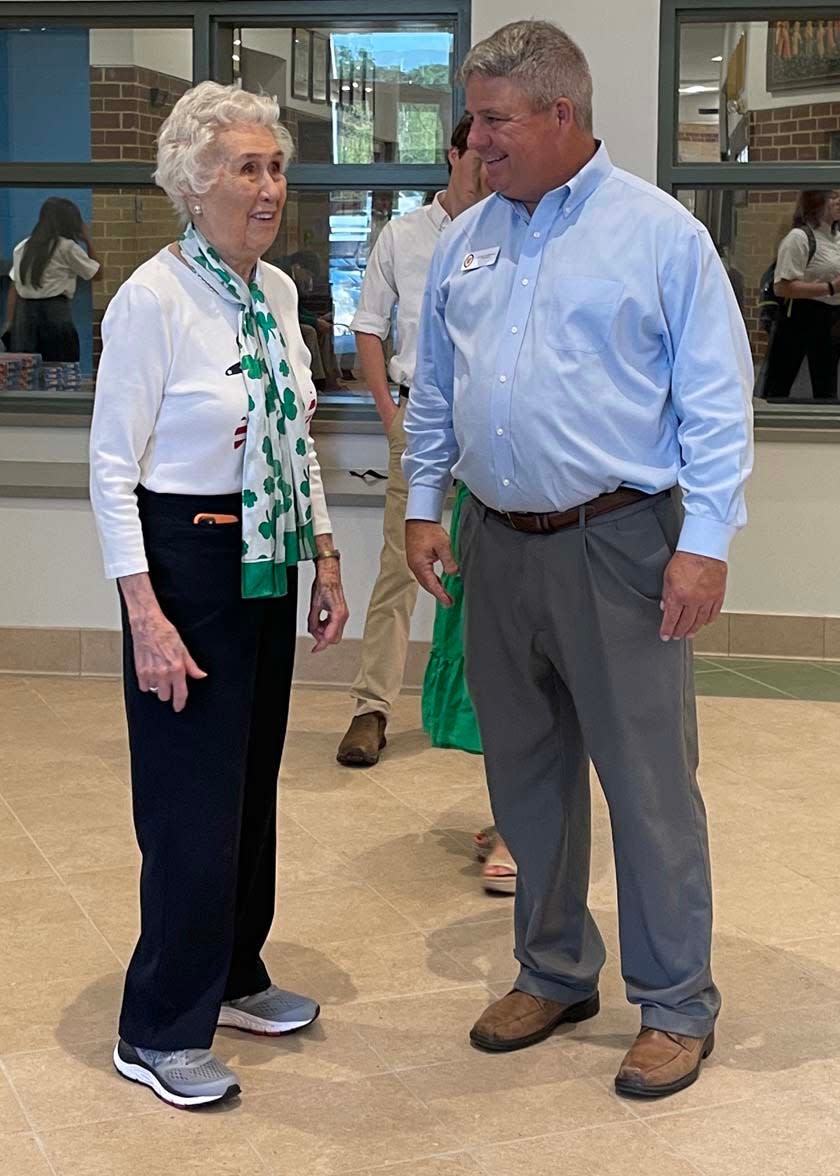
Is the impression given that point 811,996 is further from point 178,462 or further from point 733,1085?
point 178,462

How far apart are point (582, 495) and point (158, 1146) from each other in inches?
47.9

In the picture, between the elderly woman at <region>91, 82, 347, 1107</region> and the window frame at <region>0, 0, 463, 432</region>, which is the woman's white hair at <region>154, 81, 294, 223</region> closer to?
the elderly woman at <region>91, 82, 347, 1107</region>

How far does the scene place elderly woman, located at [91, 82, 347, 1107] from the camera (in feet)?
8.42

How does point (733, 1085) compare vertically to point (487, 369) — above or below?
below

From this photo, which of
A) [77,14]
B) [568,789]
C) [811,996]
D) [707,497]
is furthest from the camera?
[77,14]

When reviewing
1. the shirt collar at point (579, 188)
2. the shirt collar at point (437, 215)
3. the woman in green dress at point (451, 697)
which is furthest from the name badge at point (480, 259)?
the shirt collar at point (437, 215)

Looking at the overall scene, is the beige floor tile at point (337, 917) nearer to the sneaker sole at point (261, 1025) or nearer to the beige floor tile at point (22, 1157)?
the sneaker sole at point (261, 1025)

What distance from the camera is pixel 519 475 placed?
270 centimetres

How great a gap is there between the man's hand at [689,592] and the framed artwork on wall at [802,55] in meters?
3.97

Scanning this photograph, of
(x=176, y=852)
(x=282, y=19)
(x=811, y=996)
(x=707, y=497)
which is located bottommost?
(x=811, y=996)

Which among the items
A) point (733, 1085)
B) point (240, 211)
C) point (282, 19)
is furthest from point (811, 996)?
point (282, 19)

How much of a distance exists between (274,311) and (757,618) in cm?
373

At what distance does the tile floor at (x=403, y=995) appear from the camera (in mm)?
2592

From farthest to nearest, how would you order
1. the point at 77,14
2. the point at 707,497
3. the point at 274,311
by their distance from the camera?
the point at 77,14 → the point at 274,311 → the point at 707,497
